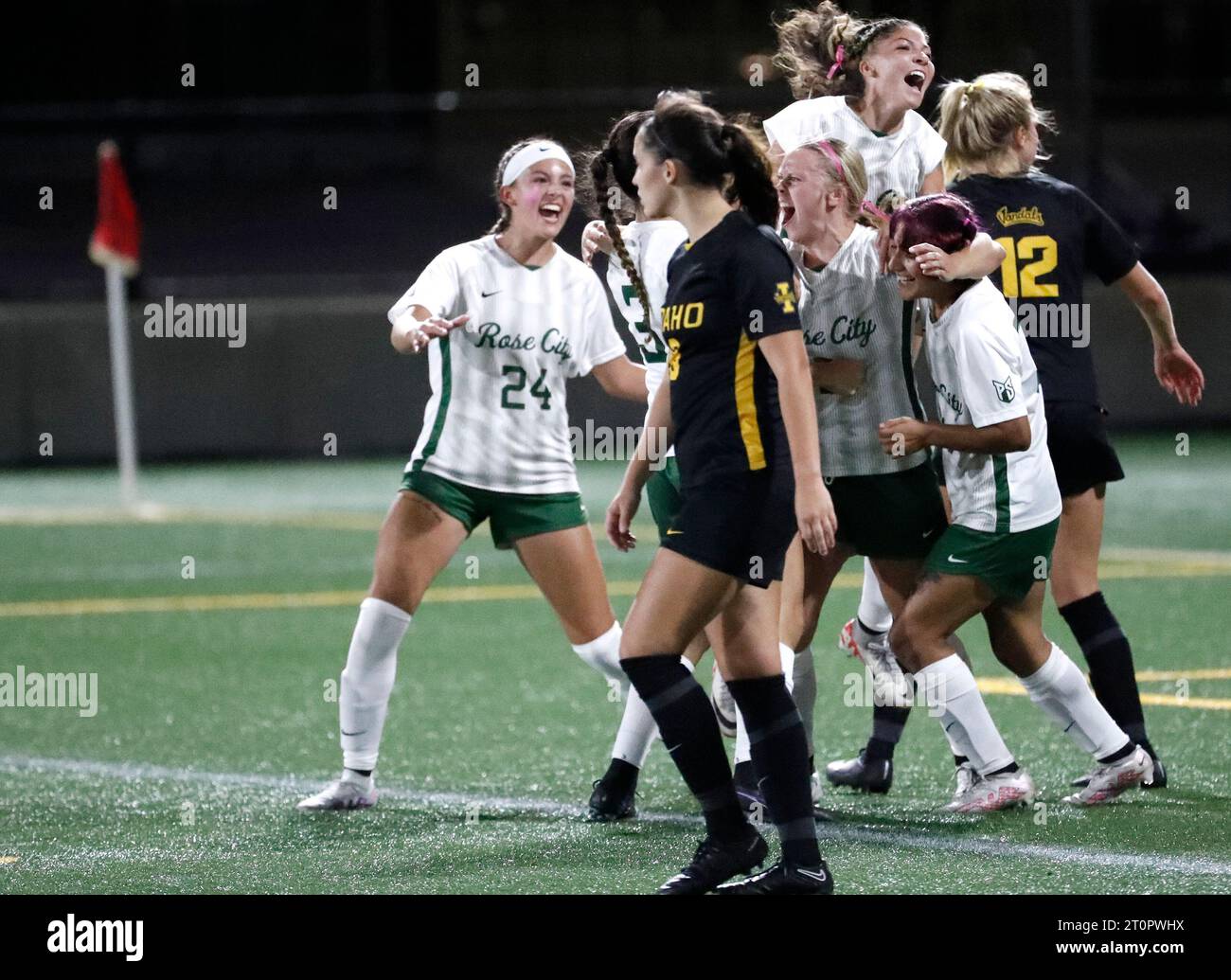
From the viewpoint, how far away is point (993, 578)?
589cm

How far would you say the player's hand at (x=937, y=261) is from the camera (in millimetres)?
5641

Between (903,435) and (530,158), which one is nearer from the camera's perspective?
(903,435)

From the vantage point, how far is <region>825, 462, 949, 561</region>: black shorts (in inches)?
233

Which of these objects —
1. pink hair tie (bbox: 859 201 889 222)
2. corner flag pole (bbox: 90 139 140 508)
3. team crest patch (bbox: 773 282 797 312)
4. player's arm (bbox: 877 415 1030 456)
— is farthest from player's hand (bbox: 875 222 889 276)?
corner flag pole (bbox: 90 139 140 508)

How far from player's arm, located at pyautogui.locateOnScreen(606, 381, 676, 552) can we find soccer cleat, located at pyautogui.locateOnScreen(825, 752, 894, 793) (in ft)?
4.92

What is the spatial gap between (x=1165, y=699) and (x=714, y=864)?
11.2 feet

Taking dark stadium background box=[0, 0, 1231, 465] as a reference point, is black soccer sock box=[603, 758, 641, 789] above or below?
below

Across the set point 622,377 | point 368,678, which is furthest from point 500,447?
point 368,678

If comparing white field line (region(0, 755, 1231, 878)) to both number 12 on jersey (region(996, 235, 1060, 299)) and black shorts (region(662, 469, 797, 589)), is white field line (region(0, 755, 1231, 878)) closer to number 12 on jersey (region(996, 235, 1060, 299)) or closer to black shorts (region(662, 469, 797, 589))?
black shorts (region(662, 469, 797, 589))

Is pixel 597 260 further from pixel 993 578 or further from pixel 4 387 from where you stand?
pixel 993 578

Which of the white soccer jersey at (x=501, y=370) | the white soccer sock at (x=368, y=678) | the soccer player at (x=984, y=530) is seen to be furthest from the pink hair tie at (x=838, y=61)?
the white soccer sock at (x=368, y=678)

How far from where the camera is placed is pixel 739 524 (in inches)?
192

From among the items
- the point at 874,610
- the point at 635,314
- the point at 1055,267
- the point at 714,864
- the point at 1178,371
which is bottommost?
the point at 714,864

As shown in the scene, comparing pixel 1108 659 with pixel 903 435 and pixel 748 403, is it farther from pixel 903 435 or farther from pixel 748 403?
pixel 748 403
